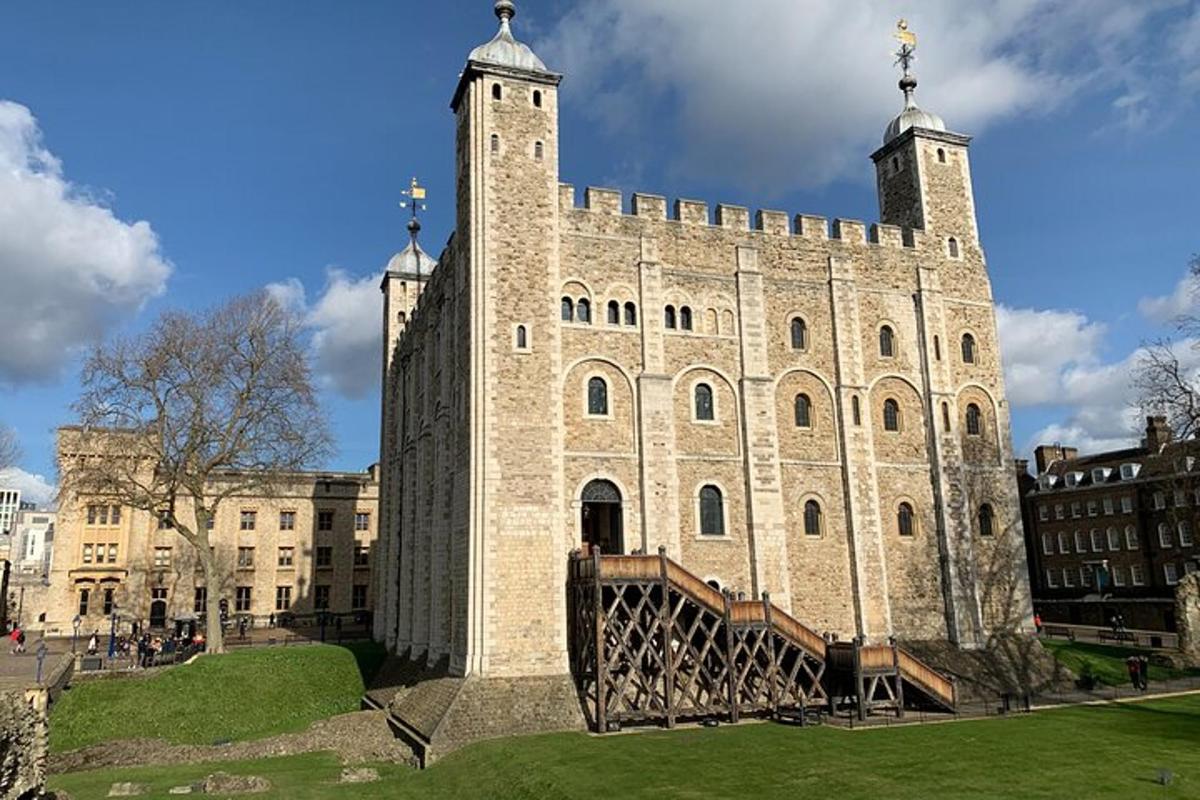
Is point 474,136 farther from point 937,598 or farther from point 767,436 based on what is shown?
point 937,598

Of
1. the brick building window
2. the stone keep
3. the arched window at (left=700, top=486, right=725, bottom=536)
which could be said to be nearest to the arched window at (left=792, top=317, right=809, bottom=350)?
the stone keep

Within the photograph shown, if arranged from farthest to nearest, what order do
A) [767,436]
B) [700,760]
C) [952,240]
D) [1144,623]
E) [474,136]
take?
[1144,623], [952,240], [767,436], [474,136], [700,760]

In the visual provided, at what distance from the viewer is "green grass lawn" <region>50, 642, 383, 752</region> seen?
26016 millimetres

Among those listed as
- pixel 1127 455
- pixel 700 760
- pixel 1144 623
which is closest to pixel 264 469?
pixel 700 760

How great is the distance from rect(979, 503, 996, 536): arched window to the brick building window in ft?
133

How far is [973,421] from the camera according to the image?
3161 cm

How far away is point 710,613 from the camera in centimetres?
2295

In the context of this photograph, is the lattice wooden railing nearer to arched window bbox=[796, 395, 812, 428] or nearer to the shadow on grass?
arched window bbox=[796, 395, 812, 428]

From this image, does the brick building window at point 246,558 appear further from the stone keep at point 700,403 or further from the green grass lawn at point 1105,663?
the green grass lawn at point 1105,663

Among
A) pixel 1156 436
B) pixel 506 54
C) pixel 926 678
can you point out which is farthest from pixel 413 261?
pixel 1156 436

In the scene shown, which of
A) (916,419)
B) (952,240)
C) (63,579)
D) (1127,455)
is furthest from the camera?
(1127,455)

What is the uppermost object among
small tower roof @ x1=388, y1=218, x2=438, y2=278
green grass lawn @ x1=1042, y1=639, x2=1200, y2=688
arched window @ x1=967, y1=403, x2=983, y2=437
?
small tower roof @ x1=388, y1=218, x2=438, y2=278

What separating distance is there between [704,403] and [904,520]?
827 centimetres

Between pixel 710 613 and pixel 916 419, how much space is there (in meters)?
12.3
